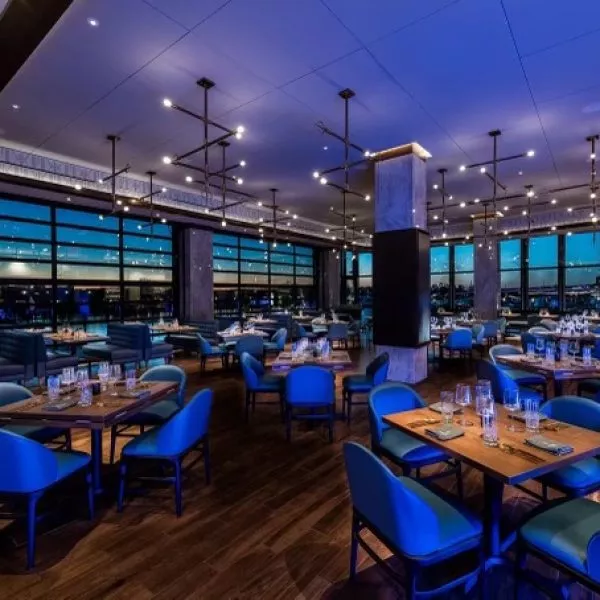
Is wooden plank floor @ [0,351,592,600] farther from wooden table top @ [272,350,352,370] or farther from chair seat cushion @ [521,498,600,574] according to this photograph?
wooden table top @ [272,350,352,370]

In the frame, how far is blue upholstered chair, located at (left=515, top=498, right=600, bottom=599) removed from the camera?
1.71 meters

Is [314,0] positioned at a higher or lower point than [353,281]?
higher

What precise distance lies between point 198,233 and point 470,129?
25.4ft

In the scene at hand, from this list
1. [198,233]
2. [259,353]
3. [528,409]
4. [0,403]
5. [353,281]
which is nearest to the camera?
[528,409]

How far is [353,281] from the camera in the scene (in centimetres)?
1822

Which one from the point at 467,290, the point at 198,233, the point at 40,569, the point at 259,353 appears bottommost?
the point at 40,569

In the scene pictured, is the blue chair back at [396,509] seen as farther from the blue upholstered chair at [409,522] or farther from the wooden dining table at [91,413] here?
the wooden dining table at [91,413]

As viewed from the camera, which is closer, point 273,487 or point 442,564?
point 442,564

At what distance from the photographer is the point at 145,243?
10.9 m

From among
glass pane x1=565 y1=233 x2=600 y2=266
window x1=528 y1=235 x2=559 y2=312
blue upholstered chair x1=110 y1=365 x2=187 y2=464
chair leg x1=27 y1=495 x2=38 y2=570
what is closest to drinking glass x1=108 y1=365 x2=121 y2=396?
blue upholstered chair x1=110 y1=365 x2=187 y2=464

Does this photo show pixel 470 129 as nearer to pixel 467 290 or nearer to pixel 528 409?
pixel 528 409

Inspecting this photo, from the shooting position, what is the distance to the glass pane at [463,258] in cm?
1521

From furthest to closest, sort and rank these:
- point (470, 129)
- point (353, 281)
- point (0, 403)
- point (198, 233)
Answer: point (353, 281)
point (198, 233)
point (470, 129)
point (0, 403)

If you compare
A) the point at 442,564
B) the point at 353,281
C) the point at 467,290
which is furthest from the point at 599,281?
the point at 442,564
